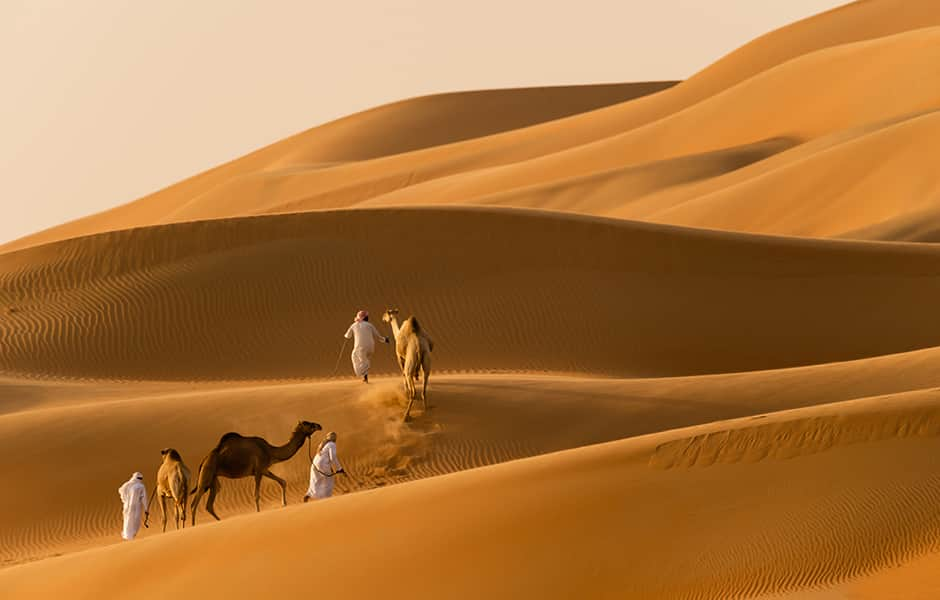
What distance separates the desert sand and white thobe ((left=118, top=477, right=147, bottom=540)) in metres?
1.18

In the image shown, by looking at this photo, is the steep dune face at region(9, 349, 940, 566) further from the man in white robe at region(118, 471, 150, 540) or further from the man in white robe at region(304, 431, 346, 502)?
the man in white robe at region(304, 431, 346, 502)

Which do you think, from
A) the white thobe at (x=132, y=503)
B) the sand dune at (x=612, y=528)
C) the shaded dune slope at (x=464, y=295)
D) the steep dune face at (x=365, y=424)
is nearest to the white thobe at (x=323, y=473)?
the white thobe at (x=132, y=503)

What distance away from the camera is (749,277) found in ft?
107

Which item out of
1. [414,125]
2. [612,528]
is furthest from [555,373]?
[414,125]

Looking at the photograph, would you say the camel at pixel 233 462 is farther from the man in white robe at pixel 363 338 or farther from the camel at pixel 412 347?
the man in white robe at pixel 363 338

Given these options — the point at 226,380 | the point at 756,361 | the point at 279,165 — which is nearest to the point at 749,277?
the point at 756,361

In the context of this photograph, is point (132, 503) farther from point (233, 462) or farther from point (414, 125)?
point (414, 125)

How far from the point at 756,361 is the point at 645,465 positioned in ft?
53.5

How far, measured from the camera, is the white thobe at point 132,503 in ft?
57.3

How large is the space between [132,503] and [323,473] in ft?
6.16

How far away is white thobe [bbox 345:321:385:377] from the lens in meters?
20.8

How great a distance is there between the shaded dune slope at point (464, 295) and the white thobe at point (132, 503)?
10.6 meters

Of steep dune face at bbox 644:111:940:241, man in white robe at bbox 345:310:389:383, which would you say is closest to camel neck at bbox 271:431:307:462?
man in white robe at bbox 345:310:389:383

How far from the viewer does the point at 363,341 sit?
21.0 metres
